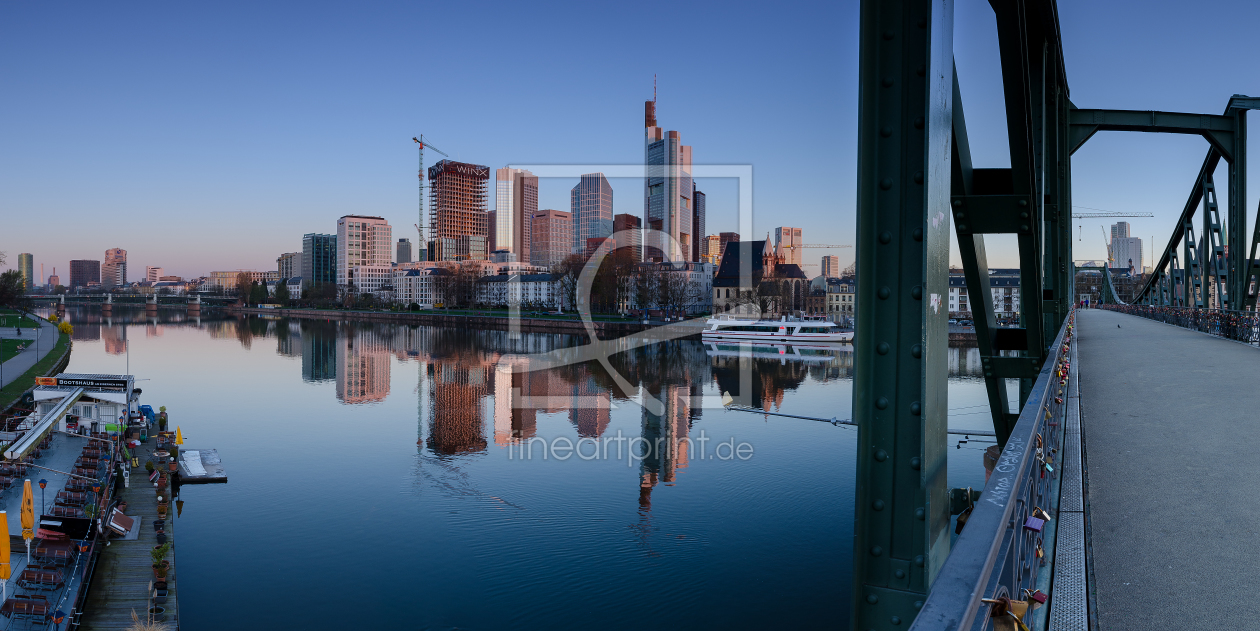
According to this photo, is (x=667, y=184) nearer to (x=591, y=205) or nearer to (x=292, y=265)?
(x=591, y=205)

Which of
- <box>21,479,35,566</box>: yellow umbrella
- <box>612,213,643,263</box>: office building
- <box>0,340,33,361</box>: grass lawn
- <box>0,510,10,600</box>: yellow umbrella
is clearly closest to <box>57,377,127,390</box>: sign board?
<box>21,479,35,566</box>: yellow umbrella

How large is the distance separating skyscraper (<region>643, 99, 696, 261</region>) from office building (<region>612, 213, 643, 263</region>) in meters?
13.0

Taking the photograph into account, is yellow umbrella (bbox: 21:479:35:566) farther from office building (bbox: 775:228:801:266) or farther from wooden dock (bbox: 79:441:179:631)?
office building (bbox: 775:228:801:266)

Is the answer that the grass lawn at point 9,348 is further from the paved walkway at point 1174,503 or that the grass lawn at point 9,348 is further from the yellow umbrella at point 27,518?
the paved walkway at point 1174,503

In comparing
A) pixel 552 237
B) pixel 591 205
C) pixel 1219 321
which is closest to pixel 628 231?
pixel 591 205

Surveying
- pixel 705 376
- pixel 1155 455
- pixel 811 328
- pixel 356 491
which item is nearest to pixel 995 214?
pixel 1155 455

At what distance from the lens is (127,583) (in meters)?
12.0

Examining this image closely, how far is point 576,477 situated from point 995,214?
16.7 m

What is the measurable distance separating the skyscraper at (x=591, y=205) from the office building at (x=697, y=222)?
97.0 feet

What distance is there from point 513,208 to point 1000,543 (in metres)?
191

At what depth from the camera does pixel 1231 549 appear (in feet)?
9.39

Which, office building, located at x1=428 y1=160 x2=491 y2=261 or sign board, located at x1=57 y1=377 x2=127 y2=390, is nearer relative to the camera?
sign board, located at x1=57 y1=377 x2=127 y2=390

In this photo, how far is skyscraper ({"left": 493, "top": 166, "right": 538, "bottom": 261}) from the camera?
181 metres

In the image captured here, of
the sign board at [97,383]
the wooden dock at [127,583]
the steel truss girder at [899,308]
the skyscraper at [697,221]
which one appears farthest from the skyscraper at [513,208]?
the steel truss girder at [899,308]
